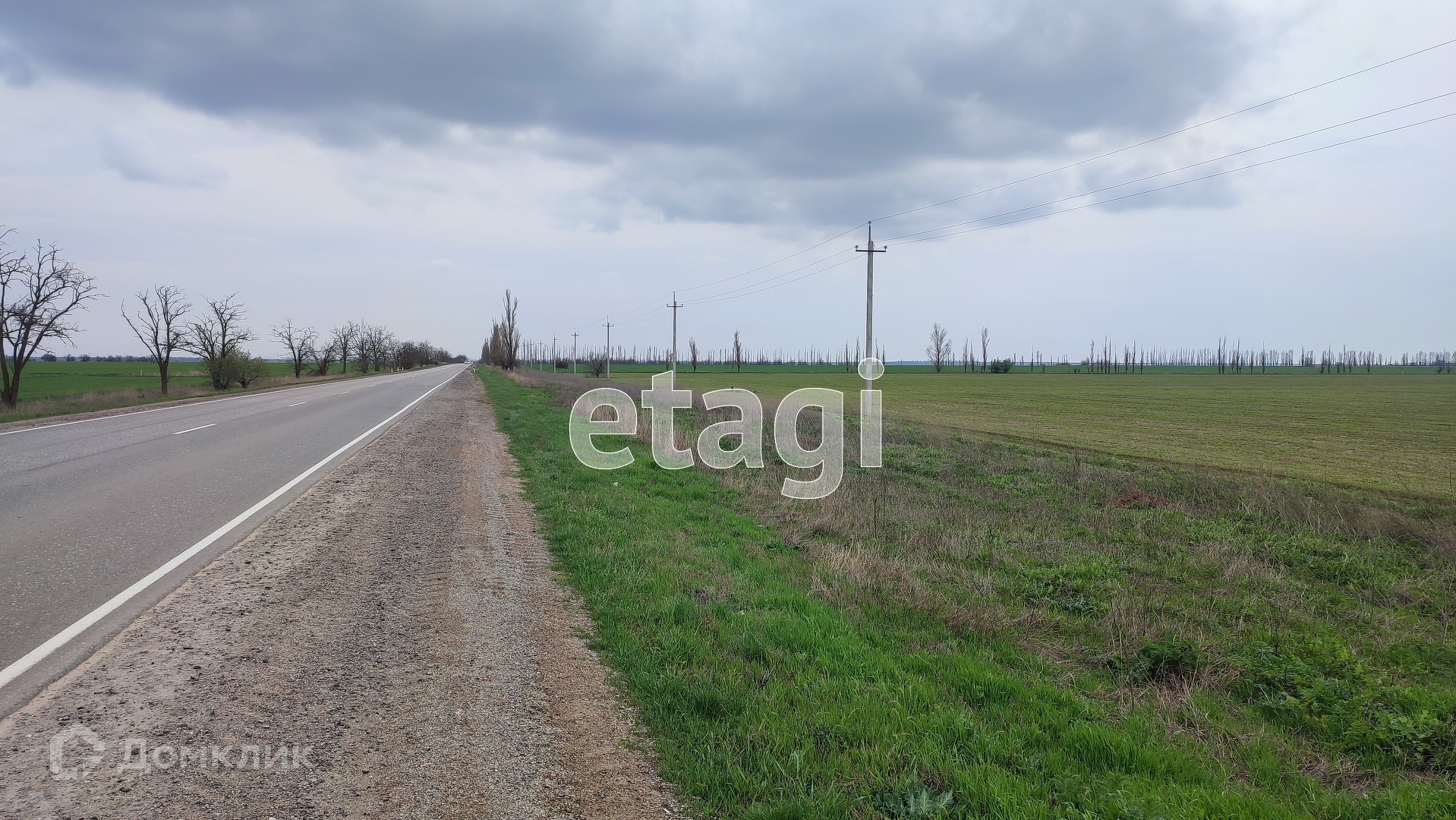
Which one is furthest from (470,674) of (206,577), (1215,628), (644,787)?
(1215,628)

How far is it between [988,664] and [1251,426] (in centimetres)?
3860

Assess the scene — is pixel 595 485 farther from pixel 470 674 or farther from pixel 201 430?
pixel 201 430

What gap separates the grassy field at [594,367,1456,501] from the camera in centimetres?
2073

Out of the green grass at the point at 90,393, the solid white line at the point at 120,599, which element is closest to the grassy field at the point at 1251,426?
the solid white line at the point at 120,599

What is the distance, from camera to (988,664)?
17.3 ft

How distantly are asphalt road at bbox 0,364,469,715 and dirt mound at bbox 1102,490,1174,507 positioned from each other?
13.0 metres

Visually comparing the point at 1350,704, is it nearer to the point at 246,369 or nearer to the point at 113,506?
the point at 113,506

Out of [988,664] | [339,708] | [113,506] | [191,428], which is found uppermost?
[191,428]

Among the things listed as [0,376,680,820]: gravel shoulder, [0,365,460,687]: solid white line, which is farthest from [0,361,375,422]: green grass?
[0,376,680,820]: gravel shoulder

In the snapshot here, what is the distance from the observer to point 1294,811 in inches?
140

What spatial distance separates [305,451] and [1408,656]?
1650 cm

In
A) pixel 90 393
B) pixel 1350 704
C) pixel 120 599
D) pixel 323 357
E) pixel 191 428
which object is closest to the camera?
pixel 1350 704

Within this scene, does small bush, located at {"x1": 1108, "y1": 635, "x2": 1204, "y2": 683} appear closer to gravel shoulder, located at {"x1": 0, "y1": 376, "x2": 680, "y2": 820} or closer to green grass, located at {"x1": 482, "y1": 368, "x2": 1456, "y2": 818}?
green grass, located at {"x1": 482, "y1": 368, "x2": 1456, "y2": 818}

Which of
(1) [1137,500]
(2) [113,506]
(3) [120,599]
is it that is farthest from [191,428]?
(1) [1137,500]
